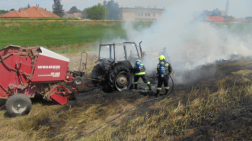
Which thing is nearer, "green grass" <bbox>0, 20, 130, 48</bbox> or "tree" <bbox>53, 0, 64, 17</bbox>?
"green grass" <bbox>0, 20, 130, 48</bbox>

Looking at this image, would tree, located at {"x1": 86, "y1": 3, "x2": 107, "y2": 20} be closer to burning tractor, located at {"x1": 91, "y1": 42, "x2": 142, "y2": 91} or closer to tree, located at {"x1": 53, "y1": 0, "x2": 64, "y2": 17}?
tree, located at {"x1": 53, "y1": 0, "x2": 64, "y2": 17}

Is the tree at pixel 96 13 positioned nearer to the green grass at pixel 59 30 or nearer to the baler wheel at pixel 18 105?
the green grass at pixel 59 30

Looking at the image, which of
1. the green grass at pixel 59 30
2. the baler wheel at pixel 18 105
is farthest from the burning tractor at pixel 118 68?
the green grass at pixel 59 30

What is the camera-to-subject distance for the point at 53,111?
629 cm

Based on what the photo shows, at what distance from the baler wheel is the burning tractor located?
2582 mm

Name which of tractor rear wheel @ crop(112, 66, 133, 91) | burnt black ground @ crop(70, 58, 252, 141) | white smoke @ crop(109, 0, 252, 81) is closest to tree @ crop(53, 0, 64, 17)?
white smoke @ crop(109, 0, 252, 81)

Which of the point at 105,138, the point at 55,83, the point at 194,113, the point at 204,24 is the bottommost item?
the point at 105,138

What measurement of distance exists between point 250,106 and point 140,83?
4.54 m

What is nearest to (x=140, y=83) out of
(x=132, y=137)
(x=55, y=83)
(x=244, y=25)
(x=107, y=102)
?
(x=107, y=102)

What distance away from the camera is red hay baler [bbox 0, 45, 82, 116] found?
19.7 ft

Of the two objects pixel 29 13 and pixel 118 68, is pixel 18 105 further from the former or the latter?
pixel 29 13

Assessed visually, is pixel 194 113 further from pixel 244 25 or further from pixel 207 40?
pixel 244 25

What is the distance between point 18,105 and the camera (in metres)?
5.96

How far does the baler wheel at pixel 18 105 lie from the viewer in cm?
582
